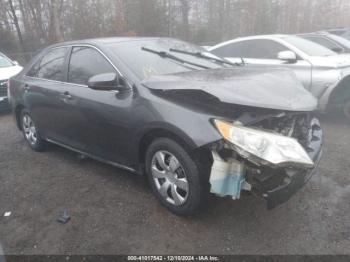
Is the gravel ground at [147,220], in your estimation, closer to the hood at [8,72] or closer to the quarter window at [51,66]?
the quarter window at [51,66]

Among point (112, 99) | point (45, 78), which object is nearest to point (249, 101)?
point (112, 99)

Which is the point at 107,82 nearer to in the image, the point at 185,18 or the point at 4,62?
the point at 4,62

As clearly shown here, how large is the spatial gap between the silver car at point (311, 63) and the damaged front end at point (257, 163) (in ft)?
11.2

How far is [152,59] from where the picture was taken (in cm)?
368

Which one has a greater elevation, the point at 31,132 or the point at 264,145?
the point at 264,145

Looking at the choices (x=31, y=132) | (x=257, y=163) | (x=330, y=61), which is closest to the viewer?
(x=257, y=163)

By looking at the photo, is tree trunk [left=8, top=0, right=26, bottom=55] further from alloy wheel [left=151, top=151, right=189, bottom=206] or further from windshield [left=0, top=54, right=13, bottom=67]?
alloy wheel [left=151, top=151, right=189, bottom=206]

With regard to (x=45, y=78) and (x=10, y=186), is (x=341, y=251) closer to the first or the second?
(x=10, y=186)

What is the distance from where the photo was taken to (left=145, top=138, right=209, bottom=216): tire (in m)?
2.90

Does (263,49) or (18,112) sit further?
(263,49)

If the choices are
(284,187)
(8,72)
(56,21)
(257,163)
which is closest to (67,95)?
(257,163)

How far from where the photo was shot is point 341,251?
2674mm

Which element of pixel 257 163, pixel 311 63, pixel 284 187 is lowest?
pixel 284 187

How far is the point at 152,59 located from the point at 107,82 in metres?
0.64
